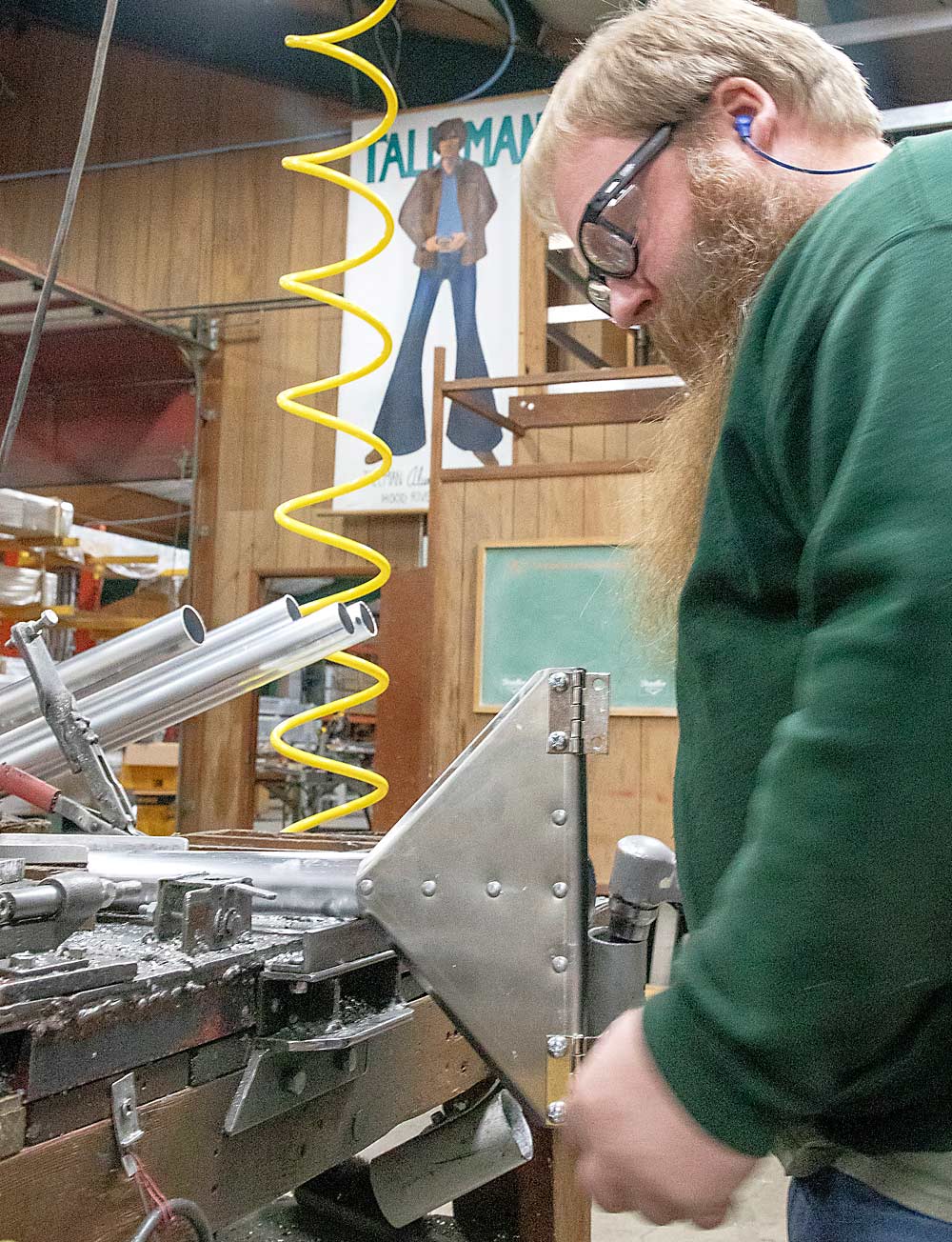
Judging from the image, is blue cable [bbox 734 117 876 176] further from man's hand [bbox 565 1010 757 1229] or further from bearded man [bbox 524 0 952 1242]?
man's hand [bbox 565 1010 757 1229]

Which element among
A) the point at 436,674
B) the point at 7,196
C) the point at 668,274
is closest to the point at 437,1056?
the point at 668,274

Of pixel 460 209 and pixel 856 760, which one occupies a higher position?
pixel 460 209

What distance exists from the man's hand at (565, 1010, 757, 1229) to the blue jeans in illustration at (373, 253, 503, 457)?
238 inches

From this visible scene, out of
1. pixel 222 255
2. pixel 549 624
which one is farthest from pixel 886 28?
pixel 222 255

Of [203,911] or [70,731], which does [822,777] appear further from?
[70,731]

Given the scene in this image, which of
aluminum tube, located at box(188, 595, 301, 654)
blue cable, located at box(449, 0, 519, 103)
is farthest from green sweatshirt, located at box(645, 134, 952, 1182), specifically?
blue cable, located at box(449, 0, 519, 103)

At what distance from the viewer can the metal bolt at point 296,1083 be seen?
3.80 feet

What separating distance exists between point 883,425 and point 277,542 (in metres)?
6.86

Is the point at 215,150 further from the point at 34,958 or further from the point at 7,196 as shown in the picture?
the point at 34,958

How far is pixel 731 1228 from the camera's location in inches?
113

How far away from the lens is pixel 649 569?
1.18 meters

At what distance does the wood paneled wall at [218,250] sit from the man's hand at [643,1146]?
6301mm

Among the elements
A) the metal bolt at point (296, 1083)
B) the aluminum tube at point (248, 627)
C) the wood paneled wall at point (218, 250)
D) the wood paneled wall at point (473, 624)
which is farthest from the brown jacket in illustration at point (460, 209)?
the metal bolt at point (296, 1083)

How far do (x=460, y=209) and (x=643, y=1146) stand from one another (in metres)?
6.68
